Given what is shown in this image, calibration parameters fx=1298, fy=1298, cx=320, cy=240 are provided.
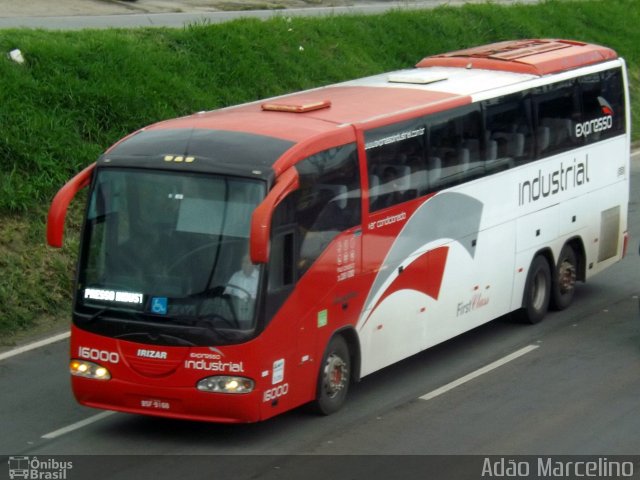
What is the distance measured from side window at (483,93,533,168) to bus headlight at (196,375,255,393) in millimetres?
4896

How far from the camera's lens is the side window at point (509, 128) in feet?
47.4

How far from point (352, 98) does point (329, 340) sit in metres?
2.96

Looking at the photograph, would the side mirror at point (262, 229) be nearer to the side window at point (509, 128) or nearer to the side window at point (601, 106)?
the side window at point (509, 128)

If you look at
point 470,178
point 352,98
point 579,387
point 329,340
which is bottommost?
point 579,387

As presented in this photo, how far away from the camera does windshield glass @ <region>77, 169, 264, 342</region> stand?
1078 cm

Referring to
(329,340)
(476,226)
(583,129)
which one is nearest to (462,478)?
(329,340)

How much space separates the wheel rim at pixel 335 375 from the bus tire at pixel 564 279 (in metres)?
4.67

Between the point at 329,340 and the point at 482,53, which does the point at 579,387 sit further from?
the point at 482,53

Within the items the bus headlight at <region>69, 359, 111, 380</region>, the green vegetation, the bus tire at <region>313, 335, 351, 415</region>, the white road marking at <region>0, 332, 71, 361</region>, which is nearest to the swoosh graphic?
the bus tire at <region>313, 335, 351, 415</region>

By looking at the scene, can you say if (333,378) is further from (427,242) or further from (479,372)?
(479,372)

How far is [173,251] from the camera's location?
1091 centimetres

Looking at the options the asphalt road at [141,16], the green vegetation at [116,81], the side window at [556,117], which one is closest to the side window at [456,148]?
the side window at [556,117]

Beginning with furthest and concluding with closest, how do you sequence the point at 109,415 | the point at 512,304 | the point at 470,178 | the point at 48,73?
the point at 48,73, the point at 512,304, the point at 470,178, the point at 109,415

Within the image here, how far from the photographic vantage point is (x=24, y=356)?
14234mm
